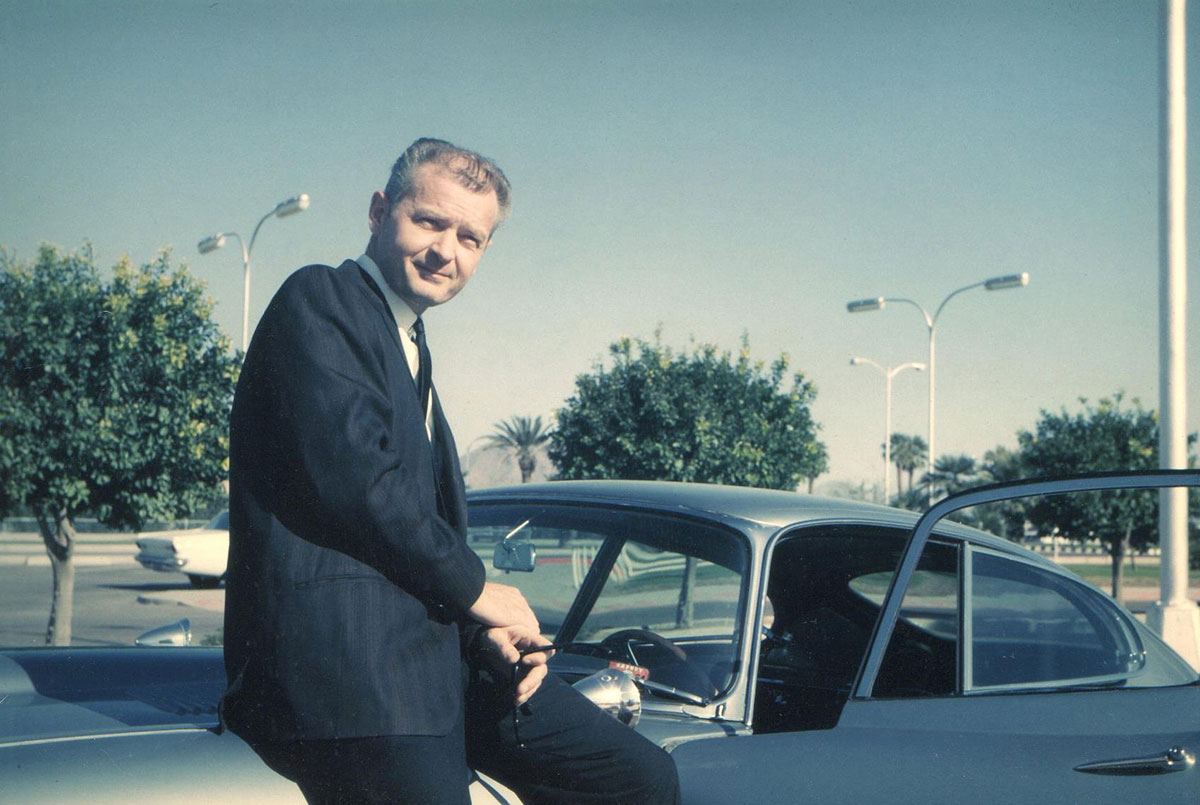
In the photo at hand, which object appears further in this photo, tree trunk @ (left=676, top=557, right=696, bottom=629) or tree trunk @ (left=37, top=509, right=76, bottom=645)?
tree trunk @ (left=37, top=509, right=76, bottom=645)

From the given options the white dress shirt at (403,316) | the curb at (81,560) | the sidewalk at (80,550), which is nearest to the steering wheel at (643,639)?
the white dress shirt at (403,316)

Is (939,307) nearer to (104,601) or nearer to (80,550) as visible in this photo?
(104,601)

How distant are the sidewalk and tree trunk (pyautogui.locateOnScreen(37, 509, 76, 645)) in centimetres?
1109

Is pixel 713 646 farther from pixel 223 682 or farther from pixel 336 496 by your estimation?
pixel 336 496

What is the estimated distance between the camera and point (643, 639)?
2.69 meters

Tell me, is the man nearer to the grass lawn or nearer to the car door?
the car door

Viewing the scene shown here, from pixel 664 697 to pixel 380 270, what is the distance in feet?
4.17

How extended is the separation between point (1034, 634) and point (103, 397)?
1014cm

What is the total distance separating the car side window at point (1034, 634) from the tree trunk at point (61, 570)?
34.8 ft

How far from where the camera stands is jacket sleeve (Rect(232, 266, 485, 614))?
4.46 feet

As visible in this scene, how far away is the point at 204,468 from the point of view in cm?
1141

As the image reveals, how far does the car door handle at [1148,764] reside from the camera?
1.85m

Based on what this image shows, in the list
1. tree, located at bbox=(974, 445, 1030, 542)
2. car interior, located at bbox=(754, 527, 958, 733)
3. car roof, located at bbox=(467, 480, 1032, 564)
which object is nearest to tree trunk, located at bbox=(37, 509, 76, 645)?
car roof, located at bbox=(467, 480, 1032, 564)

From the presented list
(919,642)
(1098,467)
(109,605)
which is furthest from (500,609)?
(109,605)
